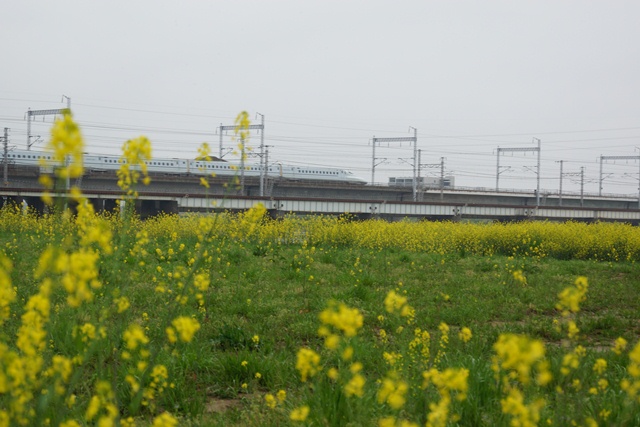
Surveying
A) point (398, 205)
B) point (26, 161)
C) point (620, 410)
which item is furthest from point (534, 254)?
point (26, 161)

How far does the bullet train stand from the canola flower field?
85.9ft

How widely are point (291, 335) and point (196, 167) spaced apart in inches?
1299

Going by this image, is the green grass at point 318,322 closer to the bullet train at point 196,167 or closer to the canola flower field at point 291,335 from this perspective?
the canola flower field at point 291,335

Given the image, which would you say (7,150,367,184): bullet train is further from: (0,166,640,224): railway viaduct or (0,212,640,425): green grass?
(0,212,640,425): green grass

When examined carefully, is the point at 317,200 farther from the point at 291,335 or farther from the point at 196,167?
the point at 291,335

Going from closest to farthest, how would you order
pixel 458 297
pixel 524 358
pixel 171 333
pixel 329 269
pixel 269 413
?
pixel 524 358 < pixel 171 333 < pixel 269 413 < pixel 458 297 < pixel 329 269

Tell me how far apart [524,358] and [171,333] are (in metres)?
1.54

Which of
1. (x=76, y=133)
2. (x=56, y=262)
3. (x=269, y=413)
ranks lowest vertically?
(x=269, y=413)

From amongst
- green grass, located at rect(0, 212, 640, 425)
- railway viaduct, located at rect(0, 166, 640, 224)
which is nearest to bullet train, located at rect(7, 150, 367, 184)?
railway viaduct, located at rect(0, 166, 640, 224)

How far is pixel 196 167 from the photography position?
37062mm

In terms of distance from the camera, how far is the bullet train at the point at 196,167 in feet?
121

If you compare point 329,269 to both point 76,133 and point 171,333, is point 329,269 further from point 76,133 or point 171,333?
point 76,133

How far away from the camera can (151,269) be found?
8.65 m

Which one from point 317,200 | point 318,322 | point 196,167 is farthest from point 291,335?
point 196,167
